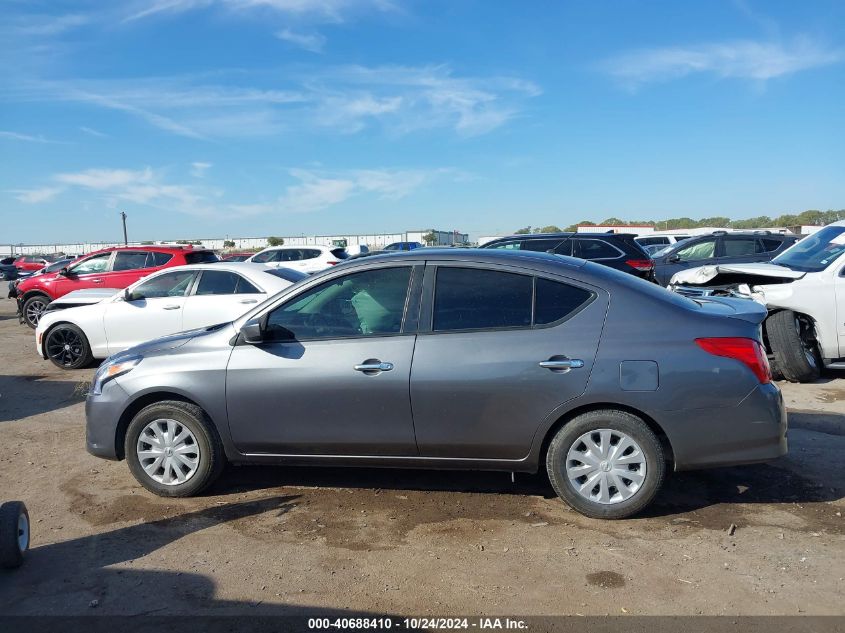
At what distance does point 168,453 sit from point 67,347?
236 inches

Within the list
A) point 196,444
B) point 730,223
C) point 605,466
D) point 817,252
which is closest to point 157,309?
point 196,444

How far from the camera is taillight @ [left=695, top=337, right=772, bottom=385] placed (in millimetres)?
4109

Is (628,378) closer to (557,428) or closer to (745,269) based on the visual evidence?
(557,428)

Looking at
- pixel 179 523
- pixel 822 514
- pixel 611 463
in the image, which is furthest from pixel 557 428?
pixel 179 523

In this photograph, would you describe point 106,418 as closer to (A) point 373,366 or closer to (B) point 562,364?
(A) point 373,366

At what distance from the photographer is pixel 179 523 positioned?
4.39 metres

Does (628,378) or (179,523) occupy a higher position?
(628,378)

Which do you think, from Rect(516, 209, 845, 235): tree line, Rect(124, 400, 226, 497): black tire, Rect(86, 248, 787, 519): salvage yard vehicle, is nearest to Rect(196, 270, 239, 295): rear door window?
Rect(86, 248, 787, 519): salvage yard vehicle

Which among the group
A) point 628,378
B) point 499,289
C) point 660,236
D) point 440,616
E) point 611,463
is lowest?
point 440,616

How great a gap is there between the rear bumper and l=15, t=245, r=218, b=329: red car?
10.9 meters

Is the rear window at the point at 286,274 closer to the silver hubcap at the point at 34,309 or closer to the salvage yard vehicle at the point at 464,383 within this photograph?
the salvage yard vehicle at the point at 464,383

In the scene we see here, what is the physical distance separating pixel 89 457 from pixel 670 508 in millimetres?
4769

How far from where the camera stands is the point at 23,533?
3.91m

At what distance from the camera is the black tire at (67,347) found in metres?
9.62
